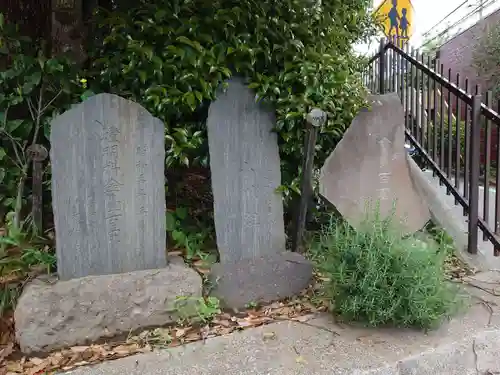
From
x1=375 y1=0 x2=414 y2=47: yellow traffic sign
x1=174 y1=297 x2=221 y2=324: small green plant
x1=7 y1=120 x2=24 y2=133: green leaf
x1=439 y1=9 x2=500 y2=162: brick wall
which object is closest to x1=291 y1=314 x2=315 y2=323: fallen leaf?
x1=174 y1=297 x2=221 y2=324: small green plant

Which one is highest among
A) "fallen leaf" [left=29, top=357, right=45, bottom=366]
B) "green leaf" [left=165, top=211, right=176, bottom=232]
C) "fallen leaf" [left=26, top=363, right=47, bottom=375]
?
"green leaf" [left=165, top=211, right=176, bottom=232]

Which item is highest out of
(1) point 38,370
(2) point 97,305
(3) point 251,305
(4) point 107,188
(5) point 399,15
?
(5) point 399,15

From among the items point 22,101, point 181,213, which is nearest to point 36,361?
point 181,213

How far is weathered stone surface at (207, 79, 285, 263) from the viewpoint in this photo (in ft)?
10.3

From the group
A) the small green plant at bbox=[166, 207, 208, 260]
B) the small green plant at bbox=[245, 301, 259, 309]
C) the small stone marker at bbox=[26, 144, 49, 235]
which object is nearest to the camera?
the small stone marker at bbox=[26, 144, 49, 235]

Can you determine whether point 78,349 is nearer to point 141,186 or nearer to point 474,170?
point 141,186

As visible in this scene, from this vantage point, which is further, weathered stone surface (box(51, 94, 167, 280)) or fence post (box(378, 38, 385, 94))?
fence post (box(378, 38, 385, 94))

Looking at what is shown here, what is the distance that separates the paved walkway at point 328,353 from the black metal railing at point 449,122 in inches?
50.5

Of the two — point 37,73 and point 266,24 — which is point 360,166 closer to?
point 266,24

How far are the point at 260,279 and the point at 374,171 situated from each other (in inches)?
56.3

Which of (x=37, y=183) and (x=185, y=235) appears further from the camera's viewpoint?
(x=185, y=235)

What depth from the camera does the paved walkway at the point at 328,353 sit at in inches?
91.4

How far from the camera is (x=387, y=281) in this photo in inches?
102

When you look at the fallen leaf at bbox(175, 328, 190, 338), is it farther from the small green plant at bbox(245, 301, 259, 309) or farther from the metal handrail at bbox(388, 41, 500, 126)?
the metal handrail at bbox(388, 41, 500, 126)
